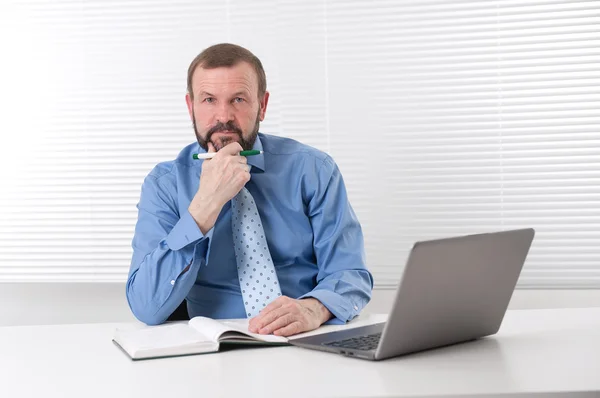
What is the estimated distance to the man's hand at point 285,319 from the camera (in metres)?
1.56

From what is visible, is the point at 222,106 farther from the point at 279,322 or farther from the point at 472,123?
the point at 472,123

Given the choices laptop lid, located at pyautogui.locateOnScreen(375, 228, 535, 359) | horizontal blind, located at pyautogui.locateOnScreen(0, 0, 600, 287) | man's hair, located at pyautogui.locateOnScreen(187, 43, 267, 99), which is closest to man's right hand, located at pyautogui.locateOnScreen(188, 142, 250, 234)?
man's hair, located at pyautogui.locateOnScreen(187, 43, 267, 99)

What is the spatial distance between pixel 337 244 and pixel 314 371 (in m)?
0.78

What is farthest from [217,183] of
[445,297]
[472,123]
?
[472,123]

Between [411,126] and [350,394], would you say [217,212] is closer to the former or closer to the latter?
[350,394]

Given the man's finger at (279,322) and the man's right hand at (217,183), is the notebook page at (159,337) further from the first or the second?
the man's right hand at (217,183)

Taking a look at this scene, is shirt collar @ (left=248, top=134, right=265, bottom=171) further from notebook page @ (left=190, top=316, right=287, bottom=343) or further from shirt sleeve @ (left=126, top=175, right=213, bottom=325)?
notebook page @ (left=190, top=316, right=287, bottom=343)

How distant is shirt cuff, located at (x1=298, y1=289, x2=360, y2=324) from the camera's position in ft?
5.68

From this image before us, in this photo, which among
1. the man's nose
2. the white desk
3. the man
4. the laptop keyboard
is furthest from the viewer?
the man's nose

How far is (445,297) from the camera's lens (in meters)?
1.33

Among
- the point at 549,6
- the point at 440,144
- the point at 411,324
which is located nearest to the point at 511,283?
the point at 411,324

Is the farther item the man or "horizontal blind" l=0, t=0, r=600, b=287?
"horizontal blind" l=0, t=0, r=600, b=287

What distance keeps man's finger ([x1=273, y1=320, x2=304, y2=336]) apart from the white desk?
0.09 m

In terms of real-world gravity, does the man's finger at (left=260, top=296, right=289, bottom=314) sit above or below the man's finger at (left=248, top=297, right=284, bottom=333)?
above
